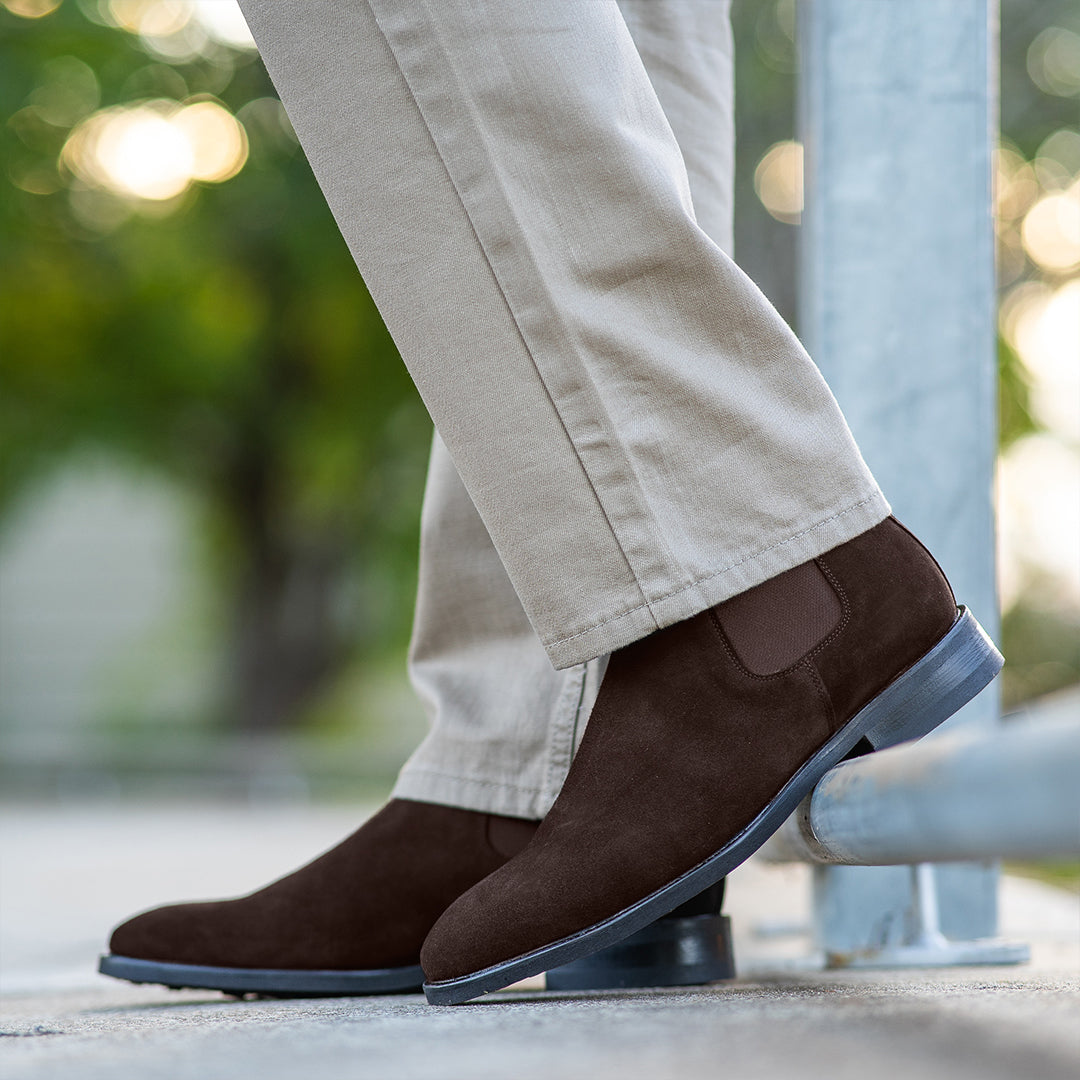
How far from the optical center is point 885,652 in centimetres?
71

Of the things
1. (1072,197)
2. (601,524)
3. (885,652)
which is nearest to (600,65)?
(601,524)

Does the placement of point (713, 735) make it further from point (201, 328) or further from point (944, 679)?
point (201, 328)

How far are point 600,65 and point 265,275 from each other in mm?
6701

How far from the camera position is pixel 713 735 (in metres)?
0.69

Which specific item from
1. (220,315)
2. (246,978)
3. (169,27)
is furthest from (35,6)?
(246,978)

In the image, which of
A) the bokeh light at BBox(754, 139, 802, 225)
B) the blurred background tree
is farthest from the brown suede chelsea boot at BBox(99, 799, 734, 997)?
the blurred background tree

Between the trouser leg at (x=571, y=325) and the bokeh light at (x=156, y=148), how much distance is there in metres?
6.63

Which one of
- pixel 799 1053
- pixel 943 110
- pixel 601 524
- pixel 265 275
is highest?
pixel 265 275

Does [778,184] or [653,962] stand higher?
[778,184]

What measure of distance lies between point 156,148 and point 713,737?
6983 mm

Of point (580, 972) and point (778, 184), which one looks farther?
point (778, 184)

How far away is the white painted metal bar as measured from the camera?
1.43ft

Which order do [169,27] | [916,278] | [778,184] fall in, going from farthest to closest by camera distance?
[169,27] → [778,184] → [916,278]

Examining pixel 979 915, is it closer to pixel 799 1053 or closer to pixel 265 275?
pixel 799 1053
